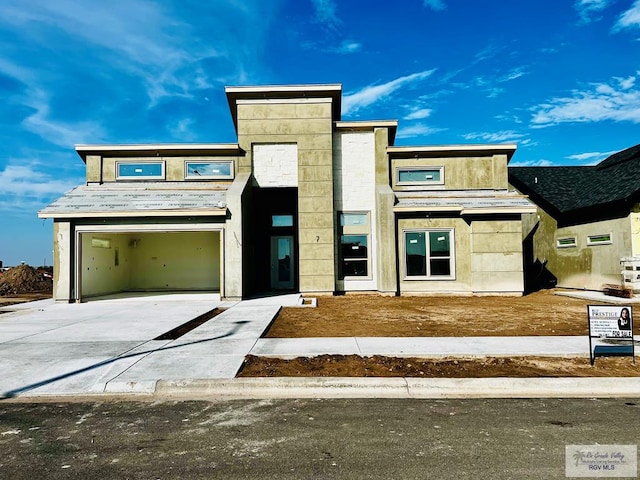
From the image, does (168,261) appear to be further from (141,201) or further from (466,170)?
(466,170)

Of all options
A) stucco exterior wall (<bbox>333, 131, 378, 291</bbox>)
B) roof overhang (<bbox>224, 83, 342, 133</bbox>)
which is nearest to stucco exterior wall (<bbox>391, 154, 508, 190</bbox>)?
stucco exterior wall (<bbox>333, 131, 378, 291</bbox>)

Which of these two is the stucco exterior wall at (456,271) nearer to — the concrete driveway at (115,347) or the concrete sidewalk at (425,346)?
the concrete driveway at (115,347)

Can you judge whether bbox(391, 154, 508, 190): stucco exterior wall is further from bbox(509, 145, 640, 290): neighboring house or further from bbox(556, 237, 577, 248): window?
bbox(556, 237, 577, 248): window

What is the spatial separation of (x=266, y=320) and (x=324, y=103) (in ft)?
36.3

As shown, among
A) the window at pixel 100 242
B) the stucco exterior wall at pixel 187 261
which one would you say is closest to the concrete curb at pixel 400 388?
the window at pixel 100 242

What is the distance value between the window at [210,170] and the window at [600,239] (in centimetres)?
1671

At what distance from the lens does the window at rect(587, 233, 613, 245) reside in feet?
59.3

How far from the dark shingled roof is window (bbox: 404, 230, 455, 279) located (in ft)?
22.7

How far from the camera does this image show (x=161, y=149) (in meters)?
18.5

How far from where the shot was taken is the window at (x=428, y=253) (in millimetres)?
18109

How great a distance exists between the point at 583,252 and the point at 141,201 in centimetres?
1995

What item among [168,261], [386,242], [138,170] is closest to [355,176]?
[386,242]

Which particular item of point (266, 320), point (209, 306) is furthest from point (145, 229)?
point (266, 320)

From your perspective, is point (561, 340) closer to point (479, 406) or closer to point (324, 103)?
point (479, 406)
